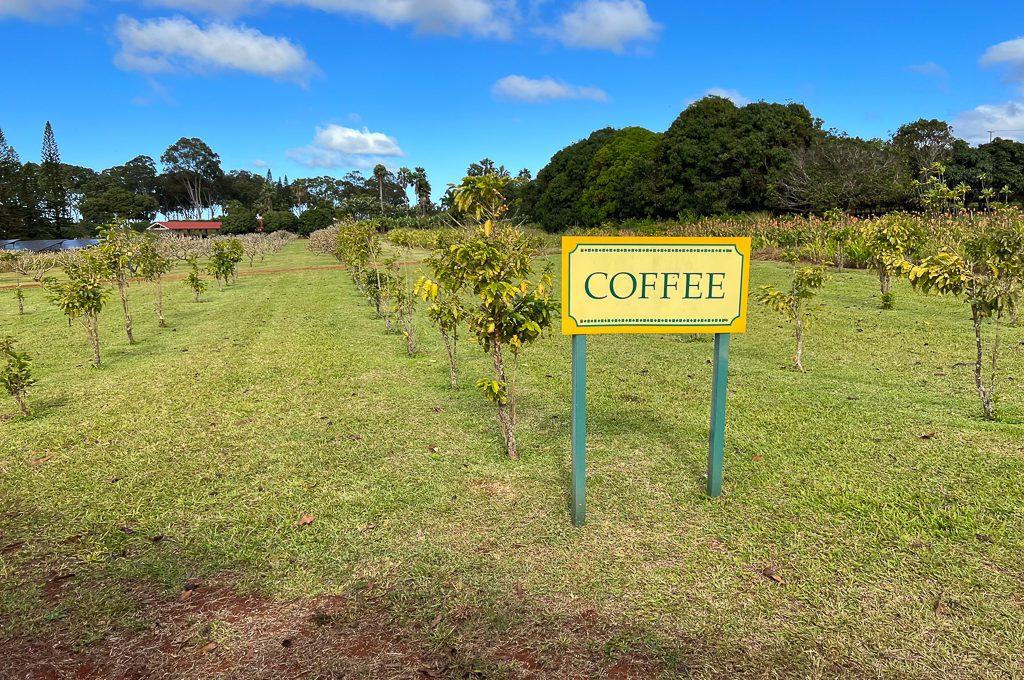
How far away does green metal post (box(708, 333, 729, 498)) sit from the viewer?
3.64m

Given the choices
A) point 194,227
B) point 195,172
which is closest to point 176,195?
point 195,172

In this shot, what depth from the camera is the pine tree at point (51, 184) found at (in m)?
63.8

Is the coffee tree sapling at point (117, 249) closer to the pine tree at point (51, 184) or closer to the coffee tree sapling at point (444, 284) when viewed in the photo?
the coffee tree sapling at point (444, 284)

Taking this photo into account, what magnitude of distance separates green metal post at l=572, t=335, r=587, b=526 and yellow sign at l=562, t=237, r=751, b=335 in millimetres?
162

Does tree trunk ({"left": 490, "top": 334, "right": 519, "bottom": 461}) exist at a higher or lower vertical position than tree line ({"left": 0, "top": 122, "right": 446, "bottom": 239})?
lower

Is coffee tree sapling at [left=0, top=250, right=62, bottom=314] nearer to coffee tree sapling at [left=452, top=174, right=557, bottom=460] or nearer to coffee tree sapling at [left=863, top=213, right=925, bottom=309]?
coffee tree sapling at [left=452, top=174, right=557, bottom=460]

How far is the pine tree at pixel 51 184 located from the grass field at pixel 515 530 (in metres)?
74.3

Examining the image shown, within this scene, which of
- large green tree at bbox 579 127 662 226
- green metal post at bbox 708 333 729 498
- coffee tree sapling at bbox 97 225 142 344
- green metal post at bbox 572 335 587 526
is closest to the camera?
green metal post at bbox 572 335 587 526

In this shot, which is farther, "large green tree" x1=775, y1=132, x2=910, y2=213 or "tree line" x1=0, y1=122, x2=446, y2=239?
"tree line" x1=0, y1=122, x2=446, y2=239

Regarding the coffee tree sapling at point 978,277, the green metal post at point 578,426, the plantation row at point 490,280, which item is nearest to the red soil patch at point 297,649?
the green metal post at point 578,426

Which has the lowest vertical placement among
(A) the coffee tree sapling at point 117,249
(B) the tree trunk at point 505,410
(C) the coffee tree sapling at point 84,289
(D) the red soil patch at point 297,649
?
(D) the red soil patch at point 297,649

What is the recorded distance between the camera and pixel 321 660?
2617 mm

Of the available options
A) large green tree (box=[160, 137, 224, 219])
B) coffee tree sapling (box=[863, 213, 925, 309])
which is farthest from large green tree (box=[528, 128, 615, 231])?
large green tree (box=[160, 137, 224, 219])

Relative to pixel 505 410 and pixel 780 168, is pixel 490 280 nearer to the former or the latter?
pixel 505 410
